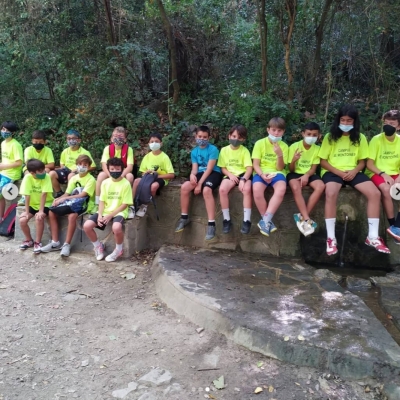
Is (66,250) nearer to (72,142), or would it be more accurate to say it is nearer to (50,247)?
(50,247)

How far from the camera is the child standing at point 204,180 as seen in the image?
186 inches

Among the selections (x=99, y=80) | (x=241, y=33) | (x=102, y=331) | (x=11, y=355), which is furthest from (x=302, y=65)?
(x=11, y=355)

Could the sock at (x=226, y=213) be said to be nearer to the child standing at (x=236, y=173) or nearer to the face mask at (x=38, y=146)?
the child standing at (x=236, y=173)

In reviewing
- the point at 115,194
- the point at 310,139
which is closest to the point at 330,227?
the point at 310,139

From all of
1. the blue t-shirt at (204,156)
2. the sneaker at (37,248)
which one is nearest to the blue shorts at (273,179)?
the blue t-shirt at (204,156)

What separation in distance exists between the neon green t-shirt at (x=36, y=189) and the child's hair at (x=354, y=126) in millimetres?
3541

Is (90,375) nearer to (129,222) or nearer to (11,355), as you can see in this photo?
(11,355)

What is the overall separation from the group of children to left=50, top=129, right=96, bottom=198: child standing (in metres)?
0.36

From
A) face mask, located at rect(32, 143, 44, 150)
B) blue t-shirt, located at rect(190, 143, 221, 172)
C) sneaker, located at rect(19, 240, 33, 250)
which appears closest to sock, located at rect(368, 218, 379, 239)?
blue t-shirt, located at rect(190, 143, 221, 172)

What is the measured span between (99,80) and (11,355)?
5.30 m

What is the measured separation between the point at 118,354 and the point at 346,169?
10.4ft

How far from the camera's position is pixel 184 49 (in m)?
8.05

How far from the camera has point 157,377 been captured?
2707 mm

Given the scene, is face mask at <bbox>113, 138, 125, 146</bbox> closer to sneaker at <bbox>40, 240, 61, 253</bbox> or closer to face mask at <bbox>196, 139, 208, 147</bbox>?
face mask at <bbox>196, 139, 208, 147</bbox>
